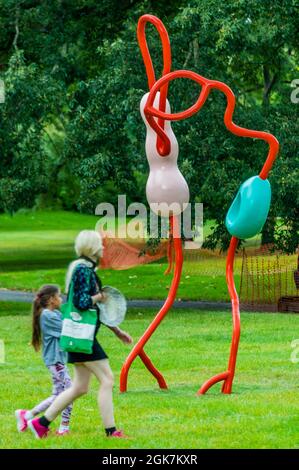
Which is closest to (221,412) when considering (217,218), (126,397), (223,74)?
(126,397)

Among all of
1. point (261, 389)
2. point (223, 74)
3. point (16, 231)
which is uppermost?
point (223, 74)

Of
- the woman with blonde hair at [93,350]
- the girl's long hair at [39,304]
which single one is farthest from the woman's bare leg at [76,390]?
the girl's long hair at [39,304]

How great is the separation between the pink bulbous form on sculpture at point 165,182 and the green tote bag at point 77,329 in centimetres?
277

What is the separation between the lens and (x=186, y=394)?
10133mm

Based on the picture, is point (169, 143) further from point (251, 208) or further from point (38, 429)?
point (38, 429)

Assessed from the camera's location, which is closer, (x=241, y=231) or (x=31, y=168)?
(x=241, y=231)

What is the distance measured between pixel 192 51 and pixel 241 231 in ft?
27.3

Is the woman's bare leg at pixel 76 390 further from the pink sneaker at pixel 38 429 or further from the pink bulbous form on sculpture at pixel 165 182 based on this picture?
the pink bulbous form on sculpture at pixel 165 182

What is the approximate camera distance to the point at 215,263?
72.8 ft

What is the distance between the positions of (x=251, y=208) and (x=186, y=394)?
1755mm

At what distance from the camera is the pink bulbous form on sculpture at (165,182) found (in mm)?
10484

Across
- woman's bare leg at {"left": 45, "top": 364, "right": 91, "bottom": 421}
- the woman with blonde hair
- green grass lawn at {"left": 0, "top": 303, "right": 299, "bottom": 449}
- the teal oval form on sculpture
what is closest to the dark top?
the woman with blonde hair

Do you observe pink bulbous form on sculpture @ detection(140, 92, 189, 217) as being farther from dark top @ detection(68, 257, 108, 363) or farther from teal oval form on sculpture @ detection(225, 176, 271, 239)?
dark top @ detection(68, 257, 108, 363)
